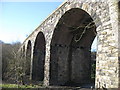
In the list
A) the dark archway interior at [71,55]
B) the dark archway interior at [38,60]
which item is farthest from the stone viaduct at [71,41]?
the dark archway interior at [38,60]

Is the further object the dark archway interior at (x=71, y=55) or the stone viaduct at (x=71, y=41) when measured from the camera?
the dark archway interior at (x=71, y=55)

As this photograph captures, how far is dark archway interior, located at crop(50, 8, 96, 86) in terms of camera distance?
962cm

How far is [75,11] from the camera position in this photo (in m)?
7.59

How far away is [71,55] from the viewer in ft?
33.5

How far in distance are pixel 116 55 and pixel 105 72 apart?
70 cm

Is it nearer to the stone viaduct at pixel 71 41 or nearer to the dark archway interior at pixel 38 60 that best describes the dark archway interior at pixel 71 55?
the stone viaduct at pixel 71 41

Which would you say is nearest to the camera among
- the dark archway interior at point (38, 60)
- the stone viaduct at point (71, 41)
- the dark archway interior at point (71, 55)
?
the stone viaduct at point (71, 41)

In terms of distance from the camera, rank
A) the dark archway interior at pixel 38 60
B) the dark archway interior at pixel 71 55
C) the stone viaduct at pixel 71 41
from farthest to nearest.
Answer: the dark archway interior at pixel 38 60
the dark archway interior at pixel 71 55
the stone viaduct at pixel 71 41

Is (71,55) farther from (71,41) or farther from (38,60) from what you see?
(38,60)

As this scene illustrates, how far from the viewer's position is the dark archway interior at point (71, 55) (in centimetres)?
962

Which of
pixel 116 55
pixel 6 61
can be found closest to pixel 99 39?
pixel 116 55

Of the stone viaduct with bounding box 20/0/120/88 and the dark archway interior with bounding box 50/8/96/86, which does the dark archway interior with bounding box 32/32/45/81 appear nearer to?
the stone viaduct with bounding box 20/0/120/88

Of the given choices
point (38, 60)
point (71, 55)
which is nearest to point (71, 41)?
point (71, 55)

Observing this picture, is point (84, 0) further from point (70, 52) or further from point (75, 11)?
point (70, 52)
